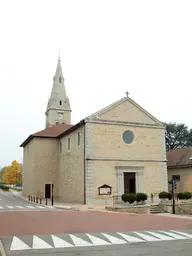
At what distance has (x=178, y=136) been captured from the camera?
60250 mm

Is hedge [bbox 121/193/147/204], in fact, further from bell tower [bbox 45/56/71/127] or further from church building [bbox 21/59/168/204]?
bell tower [bbox 45/56/71/127]

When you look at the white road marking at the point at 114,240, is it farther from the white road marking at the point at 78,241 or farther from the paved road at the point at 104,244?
the white road marking at the point at 78,241

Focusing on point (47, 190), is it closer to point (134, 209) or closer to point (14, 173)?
point (134, 209)

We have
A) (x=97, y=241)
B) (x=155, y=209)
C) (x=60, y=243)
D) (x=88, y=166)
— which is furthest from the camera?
(x=88, y=166)

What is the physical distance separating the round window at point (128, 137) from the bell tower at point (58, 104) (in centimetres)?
2956

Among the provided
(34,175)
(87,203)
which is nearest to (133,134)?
(87,203)

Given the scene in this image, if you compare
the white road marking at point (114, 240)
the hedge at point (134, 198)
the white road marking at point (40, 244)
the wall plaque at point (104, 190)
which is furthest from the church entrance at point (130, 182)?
the white road marking at point (40, 244)

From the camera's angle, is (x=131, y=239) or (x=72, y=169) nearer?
(x=131, y=239)

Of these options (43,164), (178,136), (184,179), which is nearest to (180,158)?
(184,179)

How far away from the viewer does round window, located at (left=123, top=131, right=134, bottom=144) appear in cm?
3175

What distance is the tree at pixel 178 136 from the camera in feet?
A: 197

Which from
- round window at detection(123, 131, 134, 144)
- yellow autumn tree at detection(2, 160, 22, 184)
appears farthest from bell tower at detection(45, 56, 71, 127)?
round window at detection(123, 131, 134, 144)

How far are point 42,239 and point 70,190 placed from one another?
78.1 feet

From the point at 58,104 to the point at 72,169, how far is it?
2852 centimetres
